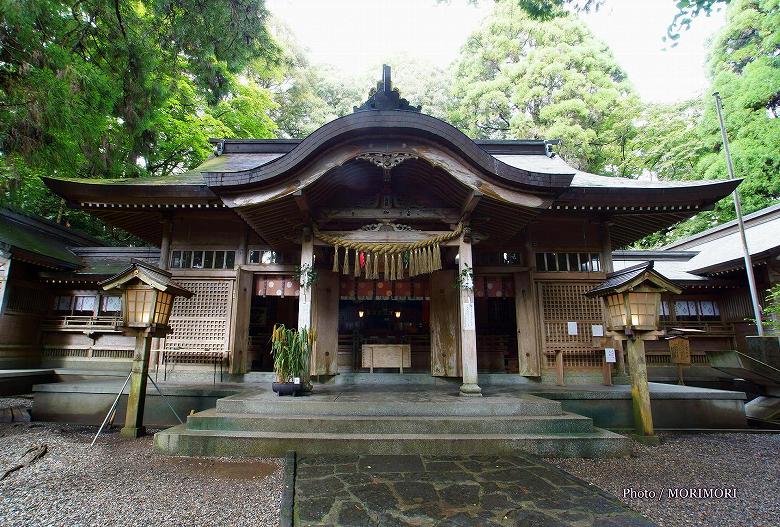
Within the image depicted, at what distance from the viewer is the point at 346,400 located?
6574mm

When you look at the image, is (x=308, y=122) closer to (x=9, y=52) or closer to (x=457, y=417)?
(x=9, y=52)

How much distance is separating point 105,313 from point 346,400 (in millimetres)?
8812

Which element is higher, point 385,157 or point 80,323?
point 385,157

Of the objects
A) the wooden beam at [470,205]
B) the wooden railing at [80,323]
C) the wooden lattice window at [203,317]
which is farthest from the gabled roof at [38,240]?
the wooden beam at [470,205]

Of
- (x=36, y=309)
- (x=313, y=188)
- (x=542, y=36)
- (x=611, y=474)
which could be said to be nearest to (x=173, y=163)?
(x=36, y=309)

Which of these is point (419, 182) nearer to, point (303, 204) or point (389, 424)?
point (303, 204)

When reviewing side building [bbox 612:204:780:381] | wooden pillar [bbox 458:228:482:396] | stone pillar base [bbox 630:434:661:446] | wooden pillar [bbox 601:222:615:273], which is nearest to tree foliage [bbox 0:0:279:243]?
wooden pillar [bbox 458:228:482:396]

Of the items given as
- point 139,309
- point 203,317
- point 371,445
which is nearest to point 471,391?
point 371,445

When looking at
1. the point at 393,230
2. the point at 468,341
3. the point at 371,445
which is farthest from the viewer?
the point at 393,230

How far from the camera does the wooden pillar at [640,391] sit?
6406 mm

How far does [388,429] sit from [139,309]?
15.4 ft

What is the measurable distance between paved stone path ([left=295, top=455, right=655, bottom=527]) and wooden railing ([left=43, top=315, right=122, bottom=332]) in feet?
29.2

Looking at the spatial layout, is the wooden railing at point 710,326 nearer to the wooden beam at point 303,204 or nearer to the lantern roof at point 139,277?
the wooden beam at point 303,204

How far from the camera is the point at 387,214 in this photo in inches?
316
